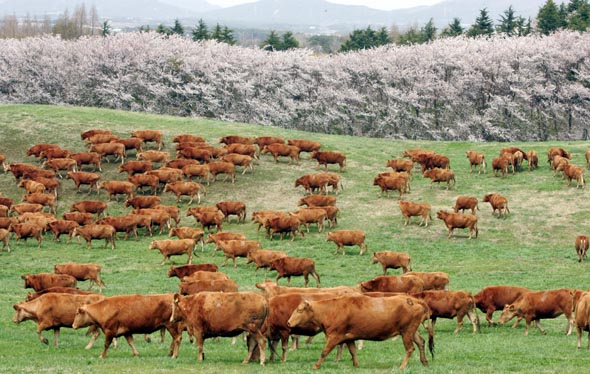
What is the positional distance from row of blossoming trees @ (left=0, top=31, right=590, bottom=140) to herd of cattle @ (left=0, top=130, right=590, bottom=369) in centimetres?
2947

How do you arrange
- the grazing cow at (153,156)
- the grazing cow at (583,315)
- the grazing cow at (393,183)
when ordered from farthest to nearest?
1. the grazing cow at (153,156)
2. the grazing cow at (393,183)
3. the grazing cow at (583,315)

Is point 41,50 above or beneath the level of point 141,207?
above

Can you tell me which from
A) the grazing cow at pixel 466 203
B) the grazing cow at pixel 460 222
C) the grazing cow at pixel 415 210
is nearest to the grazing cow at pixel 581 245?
the grazing cow at pixel 460 222

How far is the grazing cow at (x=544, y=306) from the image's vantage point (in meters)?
22.3

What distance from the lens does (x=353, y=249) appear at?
121 feet

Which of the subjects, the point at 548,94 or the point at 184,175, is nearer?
the point at 184,175

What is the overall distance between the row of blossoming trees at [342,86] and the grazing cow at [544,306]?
57641 millimetres

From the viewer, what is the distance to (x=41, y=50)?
82.8m

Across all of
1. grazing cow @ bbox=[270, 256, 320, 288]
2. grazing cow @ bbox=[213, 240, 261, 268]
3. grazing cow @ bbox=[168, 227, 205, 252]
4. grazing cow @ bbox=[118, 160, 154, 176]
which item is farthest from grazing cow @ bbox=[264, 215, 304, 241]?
grazing cow @ bbox=[118, 160, 154, 176]

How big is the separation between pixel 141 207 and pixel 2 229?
7.55m

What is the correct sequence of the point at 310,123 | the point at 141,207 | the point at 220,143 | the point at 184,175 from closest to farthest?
the point at 141,207, the point at 184,175, the point at 220,143, the point at 310,123

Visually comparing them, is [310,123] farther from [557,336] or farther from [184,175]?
[557,336]

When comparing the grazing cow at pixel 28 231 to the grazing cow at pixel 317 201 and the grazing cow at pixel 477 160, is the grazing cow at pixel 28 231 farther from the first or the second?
the grazing cow at pixel 477 160

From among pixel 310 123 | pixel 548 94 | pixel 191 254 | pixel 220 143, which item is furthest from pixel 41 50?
pixel 191 254
